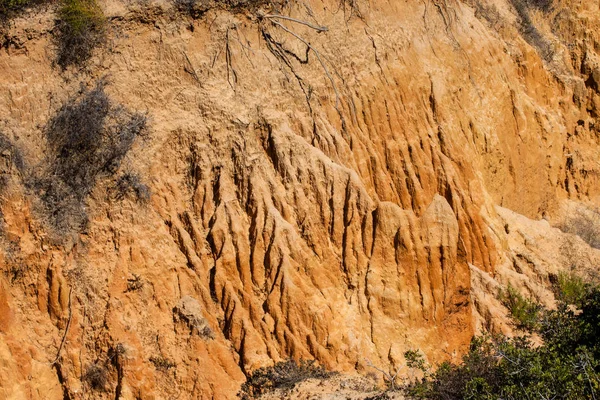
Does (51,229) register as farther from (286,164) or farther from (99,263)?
(286,164)

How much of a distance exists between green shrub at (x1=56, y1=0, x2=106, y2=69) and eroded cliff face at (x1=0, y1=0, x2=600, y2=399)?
0.85 ft

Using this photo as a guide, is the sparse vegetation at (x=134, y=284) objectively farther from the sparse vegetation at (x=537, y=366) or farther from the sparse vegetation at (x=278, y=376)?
the sparse vegetation at (x=537, y=366)

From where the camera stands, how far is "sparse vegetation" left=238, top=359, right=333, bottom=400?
1572 cm

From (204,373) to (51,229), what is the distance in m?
4.09

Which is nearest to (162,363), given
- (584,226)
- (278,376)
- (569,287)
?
(278,376)

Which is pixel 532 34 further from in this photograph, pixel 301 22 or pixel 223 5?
pixel 223 5

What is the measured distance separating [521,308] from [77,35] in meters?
10.9

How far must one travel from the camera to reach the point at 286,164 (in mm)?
17234

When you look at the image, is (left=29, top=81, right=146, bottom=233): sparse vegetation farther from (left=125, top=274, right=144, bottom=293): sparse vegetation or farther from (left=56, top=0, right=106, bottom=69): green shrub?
(left=125, top=274, right=144, bottom=293): sparse vegetation

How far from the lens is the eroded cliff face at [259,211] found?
15992mm

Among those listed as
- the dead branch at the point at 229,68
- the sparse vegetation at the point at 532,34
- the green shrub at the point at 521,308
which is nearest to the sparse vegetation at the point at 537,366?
the green shrub at the point at 521,308

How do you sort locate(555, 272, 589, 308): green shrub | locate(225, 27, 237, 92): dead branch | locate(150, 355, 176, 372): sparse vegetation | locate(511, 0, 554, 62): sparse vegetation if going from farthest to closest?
1. locate(511, 0, 554, 62): sparse vegetation
2. locate(225, 27, 237, 92): dead branch
3. locate(555, 272, 589, 308): green shrub
4. locate(150, 355, 176, 372): sparse vegetation

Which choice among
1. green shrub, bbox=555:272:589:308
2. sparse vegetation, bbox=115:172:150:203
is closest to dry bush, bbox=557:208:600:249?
green shrub, bbox=555:272:589:308

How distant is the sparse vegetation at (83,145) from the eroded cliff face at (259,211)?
7.7 inches
